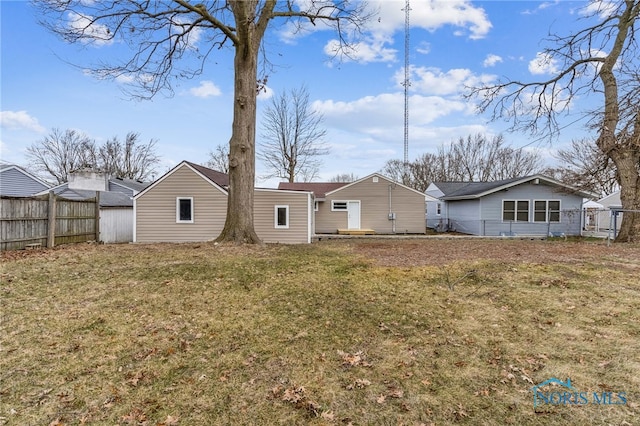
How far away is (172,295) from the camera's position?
205 inches

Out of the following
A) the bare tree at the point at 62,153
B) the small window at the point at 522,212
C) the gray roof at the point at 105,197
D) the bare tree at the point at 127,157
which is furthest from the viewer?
the bare tree at the point at 127,157

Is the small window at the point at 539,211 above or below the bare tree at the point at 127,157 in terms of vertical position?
below

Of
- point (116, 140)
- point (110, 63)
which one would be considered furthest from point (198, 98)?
point (116, 140)

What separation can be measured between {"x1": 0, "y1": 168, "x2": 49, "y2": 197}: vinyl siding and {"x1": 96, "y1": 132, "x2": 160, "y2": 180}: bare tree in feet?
61.3

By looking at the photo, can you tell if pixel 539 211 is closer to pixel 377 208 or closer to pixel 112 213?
pixel 377 208

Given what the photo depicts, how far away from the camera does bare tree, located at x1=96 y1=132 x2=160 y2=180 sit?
38.8m

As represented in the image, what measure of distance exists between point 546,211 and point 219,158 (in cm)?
3421

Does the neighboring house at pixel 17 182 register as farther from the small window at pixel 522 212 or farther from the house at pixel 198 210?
the small window at pixel 522 212

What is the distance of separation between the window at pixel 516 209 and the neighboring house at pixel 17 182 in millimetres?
28694

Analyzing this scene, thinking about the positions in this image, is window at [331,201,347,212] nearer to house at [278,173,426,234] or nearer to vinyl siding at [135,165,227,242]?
house at [278,173,426,234]

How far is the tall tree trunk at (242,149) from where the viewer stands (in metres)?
10.2

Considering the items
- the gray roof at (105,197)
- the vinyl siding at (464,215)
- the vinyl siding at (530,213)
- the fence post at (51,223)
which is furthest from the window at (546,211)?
the fence post at (51,223)

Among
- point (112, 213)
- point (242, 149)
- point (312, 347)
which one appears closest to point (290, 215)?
point (242, 149)

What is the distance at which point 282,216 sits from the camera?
16.3m
